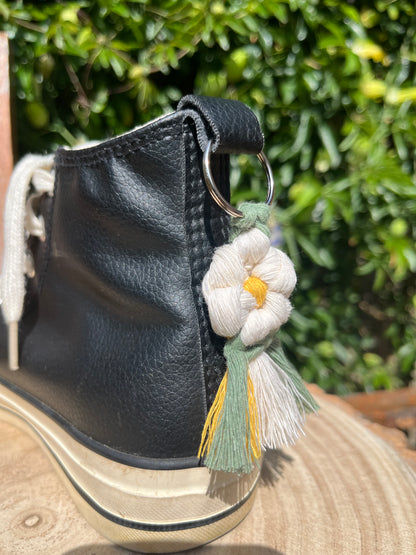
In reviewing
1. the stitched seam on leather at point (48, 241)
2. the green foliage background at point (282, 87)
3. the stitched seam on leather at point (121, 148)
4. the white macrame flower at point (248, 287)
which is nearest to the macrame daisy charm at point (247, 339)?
the white macrame flower at point (248, 287)

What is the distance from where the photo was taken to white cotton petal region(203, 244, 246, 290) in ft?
1.61

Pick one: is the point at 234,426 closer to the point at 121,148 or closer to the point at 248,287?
the point at 248,287

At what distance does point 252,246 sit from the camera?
504 millimetres

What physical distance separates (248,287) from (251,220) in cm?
7

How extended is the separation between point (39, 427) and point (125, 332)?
0.85 ft

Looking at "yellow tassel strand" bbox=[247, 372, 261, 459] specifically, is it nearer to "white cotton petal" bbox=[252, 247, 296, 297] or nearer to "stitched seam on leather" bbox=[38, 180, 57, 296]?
"white cotton petal" bbox=[252, 247, 296, 297]

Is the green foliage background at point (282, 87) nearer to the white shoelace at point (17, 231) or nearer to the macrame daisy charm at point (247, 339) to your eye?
the white shoelace at point (17, 231)

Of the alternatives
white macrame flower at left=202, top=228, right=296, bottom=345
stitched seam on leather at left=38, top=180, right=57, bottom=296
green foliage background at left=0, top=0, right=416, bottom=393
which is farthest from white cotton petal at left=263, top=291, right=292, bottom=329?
green foliage background at left=0, top=0, right=416, bottom=393

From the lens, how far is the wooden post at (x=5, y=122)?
0.90 m

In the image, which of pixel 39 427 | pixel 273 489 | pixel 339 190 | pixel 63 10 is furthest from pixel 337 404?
pixel 63 10

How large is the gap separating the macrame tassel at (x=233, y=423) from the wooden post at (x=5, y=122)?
603 millimetres

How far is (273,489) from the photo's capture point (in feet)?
2.23

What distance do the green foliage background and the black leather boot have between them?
503 millimetres

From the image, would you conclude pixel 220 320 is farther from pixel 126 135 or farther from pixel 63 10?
pixel 63 10
